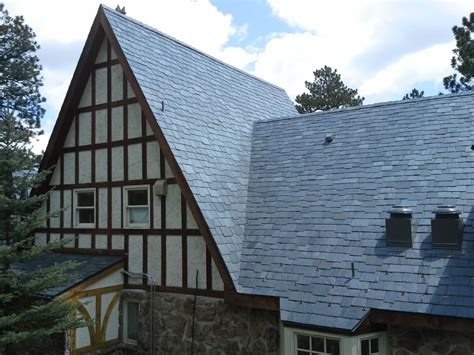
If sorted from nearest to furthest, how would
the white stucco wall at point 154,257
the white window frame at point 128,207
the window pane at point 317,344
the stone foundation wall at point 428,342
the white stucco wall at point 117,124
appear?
1. the stone foundation wall at point 428,342
2. the window pane at point 317,344
3. the white stucco wall at point 154,257
4. the white window frame at point 128,207
5. the white stucco wall at point 117,124

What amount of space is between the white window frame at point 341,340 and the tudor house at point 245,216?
0.02 m

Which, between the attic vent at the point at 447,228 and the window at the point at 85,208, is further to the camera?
the window at the point at 85,208

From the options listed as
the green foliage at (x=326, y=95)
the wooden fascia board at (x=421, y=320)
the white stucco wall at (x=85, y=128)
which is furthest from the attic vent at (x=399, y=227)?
the green foliage at (x=326, y=95)

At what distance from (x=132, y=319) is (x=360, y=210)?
5.38 meters

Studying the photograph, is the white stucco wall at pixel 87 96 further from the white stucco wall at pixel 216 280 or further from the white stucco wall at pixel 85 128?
the white stucco wall at pixel 216 280

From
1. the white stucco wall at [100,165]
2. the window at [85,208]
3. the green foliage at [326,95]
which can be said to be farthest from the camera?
the green foliage at [326,95]

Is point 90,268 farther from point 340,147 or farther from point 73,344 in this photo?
point 340,147

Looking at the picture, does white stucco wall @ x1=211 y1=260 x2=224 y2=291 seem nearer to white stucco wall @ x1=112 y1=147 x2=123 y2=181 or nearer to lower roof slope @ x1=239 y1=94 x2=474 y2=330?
lower roof slope @ x1=239 y1=94 x2=474 y2=330

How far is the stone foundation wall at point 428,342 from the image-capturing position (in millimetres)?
6082

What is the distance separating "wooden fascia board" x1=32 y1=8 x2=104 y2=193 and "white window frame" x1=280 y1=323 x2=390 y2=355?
7240 mm

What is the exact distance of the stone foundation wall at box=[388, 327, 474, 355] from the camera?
20.0 ft

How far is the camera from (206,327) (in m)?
8.15

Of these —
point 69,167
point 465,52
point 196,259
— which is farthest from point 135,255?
point 465,52

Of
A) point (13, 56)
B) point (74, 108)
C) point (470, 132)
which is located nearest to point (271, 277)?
point (470, 132)
